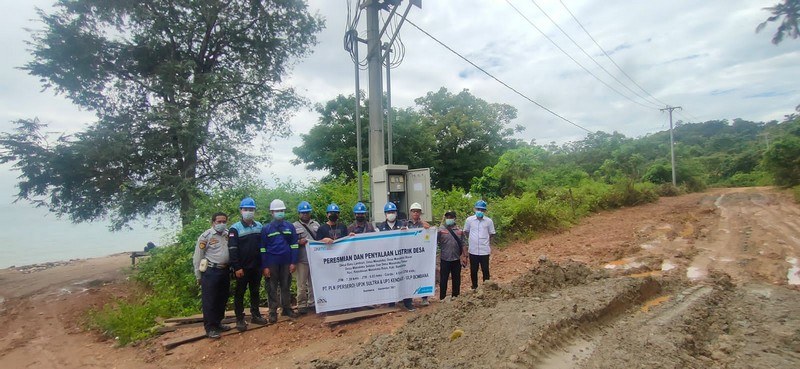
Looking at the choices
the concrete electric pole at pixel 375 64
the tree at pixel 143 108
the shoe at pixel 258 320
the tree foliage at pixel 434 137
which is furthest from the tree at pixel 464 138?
the shoe at pixel 258 320

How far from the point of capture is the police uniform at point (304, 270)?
247 inches

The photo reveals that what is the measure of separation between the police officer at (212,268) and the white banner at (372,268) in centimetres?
115

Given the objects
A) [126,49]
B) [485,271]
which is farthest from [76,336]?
[126,49]

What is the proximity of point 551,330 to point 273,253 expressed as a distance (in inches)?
146

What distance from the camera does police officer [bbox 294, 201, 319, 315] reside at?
626 cm

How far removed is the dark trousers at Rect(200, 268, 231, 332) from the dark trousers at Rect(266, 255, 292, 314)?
1.97ft

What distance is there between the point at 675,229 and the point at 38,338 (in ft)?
54.7

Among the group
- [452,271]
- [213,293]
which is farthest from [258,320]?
[452,271]

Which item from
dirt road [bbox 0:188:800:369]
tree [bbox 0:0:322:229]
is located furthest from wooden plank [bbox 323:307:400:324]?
tree [bbox 0:0:322:229]

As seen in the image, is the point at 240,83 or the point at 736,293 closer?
the point at 736,293

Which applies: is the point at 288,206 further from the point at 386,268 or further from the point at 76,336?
the point at 76,336

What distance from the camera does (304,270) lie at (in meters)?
6.32

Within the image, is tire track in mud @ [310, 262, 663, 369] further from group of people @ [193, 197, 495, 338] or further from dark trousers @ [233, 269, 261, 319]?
dark trousers @ [233, 269, 261, 319]

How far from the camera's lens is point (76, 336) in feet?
25.0
